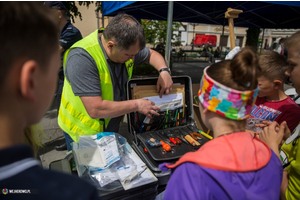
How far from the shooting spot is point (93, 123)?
1.55 metres

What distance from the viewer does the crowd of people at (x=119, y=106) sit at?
46 cm

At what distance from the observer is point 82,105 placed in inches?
60.3

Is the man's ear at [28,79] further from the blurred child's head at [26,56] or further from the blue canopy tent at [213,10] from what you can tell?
the blue canopy tent at [213,10]

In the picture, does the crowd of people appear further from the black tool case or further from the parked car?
the parked car

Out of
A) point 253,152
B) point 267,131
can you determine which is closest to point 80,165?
point 253,152

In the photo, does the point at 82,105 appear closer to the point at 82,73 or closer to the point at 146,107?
the point at 82,73

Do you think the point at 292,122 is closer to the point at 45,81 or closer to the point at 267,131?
the point at 267,131

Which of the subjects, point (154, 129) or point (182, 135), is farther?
point (154, 129)

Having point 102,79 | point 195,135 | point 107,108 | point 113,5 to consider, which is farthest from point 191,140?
point 113,5

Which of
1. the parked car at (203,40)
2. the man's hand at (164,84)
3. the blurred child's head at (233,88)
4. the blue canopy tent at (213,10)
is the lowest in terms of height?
the man's hand at (164,84)

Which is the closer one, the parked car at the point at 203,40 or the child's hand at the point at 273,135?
the child's hand at the point at 273,135

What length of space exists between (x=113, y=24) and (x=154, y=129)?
3.07 ft

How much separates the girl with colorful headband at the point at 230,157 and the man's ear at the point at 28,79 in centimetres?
60

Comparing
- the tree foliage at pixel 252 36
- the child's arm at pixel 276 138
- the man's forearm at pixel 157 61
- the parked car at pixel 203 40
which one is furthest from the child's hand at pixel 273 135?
the parked car at pixel 203 40
